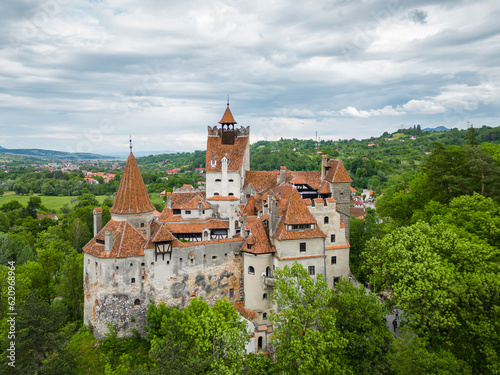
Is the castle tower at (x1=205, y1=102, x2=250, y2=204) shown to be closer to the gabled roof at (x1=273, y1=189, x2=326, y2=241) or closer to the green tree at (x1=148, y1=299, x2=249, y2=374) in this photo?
the gabled roof at (x1=273, y1=189, x2=326, y2=241)

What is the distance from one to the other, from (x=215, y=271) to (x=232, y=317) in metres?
11.9

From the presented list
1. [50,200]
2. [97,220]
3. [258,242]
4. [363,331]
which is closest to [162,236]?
[97,220]

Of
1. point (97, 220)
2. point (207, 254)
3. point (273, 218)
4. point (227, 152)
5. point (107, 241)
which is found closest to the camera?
point (107, 241)

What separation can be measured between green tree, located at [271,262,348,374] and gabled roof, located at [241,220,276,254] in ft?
32.7

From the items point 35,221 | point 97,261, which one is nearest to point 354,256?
point 97,261

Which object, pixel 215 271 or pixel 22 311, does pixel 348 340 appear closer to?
pixel 215 271

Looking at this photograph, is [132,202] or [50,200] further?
[50,200]

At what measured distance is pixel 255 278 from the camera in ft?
134

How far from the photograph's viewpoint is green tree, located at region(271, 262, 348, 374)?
26.0 meters

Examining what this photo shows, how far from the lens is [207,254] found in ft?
142

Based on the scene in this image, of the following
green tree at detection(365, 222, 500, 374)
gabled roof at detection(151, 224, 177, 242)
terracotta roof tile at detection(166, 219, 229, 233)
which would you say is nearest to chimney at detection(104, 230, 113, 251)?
gabled roof at detection(151, 224, 177, 242)

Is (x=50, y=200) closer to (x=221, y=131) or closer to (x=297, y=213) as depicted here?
(x=221, y=131)

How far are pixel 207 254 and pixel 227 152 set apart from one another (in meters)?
19.4

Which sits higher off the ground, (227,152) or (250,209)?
(227,152)
